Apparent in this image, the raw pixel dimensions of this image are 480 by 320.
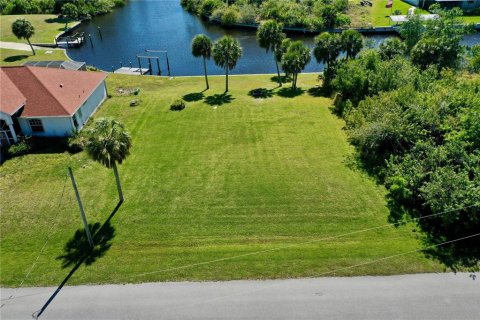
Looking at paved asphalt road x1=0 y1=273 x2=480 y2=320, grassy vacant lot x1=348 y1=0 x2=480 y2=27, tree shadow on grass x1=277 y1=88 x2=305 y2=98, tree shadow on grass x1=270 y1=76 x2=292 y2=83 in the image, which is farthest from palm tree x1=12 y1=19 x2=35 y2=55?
grassy vacant lot x1=348 y1=0 x2=480 y2=27

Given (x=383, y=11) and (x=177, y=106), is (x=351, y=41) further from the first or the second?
(x=383, y=11)

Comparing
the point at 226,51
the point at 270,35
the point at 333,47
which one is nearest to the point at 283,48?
the point at 270,35

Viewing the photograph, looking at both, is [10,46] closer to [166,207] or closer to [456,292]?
[166,207]

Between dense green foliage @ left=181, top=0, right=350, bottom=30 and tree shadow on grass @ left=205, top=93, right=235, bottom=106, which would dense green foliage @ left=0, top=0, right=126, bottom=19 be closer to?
dense green foliage @ left=181, top=0, right=350, bottom=30

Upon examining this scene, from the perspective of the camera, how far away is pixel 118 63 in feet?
237

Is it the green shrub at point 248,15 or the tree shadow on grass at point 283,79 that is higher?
the green shrub at point 248,15

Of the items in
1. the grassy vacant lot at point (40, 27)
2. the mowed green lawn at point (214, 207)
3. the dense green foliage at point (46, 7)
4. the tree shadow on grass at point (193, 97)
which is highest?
the dense green foliage at point (46, 7)

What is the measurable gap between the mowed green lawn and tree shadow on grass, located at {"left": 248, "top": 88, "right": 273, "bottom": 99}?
7466mm

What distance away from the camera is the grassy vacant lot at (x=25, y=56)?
69250 mm

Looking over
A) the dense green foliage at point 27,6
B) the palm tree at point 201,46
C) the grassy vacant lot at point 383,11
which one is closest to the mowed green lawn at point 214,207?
the palm tree at point 201,46

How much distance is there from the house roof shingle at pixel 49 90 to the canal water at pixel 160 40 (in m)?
24.6

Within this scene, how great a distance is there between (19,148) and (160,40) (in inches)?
2064

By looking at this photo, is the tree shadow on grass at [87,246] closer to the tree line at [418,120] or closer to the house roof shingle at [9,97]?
the house roof shingle at [9,97]

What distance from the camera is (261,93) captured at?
181 feet
